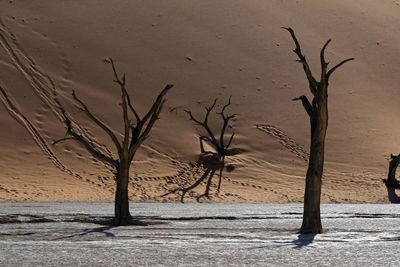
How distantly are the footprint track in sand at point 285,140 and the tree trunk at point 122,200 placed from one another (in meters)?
20.6

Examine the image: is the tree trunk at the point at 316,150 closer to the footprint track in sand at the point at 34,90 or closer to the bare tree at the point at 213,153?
the bare tree at the point at 213,153

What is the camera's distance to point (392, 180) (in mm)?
31906

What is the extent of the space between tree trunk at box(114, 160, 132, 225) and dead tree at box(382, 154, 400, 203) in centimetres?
1575

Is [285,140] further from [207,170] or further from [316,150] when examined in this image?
[316,150]

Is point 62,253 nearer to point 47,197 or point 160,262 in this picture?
point 160,262

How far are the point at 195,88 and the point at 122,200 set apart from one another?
2466 centimetres

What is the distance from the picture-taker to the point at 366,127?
40219mm

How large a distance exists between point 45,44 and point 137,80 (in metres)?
5.44

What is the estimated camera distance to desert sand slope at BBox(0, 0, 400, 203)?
33406 millimetres

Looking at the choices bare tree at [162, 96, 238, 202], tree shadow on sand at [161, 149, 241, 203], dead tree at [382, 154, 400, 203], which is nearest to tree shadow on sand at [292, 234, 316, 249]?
tree shadow on sand at [161, 149, 241, 203]

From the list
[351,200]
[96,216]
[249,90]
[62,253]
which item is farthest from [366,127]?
[62,253]

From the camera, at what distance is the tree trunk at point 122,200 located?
53.9 feet

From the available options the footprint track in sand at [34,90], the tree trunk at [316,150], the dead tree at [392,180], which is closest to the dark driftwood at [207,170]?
the footprint track in sand at [34,90]

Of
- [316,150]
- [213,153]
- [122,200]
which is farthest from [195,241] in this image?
[213,153]
